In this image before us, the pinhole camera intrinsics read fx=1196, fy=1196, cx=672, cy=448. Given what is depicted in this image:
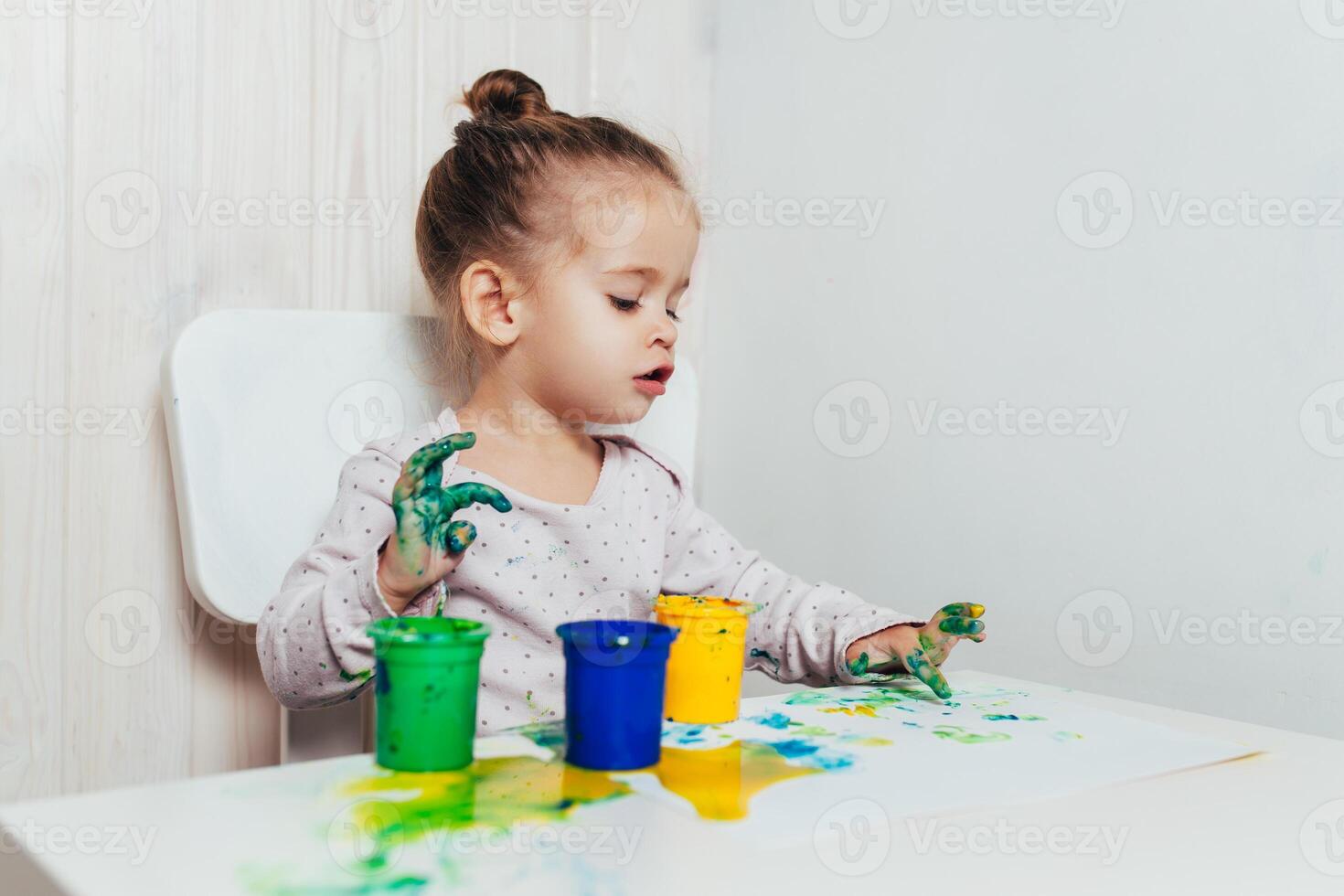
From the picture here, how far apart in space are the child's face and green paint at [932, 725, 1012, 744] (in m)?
0.47

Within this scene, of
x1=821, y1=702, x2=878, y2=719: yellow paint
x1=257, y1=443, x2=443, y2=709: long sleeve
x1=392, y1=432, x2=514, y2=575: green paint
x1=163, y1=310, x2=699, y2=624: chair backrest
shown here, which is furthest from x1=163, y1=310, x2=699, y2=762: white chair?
x1=821, y1=702, x2=878, y2=719: yellow paint

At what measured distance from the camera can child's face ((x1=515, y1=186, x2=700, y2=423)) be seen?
116 cm

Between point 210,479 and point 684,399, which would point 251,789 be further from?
point 684,399

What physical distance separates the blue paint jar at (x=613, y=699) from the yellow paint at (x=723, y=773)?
0.02 m

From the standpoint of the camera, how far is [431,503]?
33.6 inches

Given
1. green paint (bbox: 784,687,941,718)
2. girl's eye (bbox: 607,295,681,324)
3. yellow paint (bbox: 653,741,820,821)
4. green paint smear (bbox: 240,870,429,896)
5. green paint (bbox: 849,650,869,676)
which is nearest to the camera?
green paint smear (bbox: 240,870,429,896)

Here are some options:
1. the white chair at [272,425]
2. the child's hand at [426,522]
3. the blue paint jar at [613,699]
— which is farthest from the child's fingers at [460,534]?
the white chair at [272,425]

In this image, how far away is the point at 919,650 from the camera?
1.01 metres

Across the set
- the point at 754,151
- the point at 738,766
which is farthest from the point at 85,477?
the point at 754,151

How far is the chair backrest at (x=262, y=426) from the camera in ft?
3.71

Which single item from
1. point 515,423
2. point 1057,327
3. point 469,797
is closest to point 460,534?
point 469,797

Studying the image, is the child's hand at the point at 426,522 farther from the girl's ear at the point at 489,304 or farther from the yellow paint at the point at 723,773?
the girl's ear at the point at 489,304

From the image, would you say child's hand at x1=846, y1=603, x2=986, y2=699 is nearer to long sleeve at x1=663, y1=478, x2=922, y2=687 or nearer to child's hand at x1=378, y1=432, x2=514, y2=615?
long sleeve at x1=663, y1=478, x2=922, y2=687

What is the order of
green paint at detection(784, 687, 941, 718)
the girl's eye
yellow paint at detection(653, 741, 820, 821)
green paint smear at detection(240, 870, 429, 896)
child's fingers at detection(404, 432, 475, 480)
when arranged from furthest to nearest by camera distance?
1. the girl's eye
2. green paint at detection(784, 687, 941, 718)
3. child's fingers at detection(404, 432, 475, 480)
4. yellow paint at detection(653, 741, 820, 821)
5. green paint smear at detection(240, 870, 429, 896)
